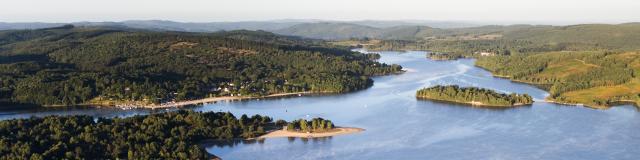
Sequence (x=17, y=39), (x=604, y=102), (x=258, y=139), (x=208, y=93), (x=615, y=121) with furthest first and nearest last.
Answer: (x=17, y=39) < (x=208, y=93) < (x=604, y=102) < (x=615, y=121) < (x=258, y=139)

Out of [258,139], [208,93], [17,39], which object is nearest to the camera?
[258,139]

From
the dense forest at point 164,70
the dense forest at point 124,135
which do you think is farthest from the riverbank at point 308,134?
the dense forest at point 164,70

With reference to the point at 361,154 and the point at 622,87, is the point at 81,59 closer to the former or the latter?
the point at 361,154

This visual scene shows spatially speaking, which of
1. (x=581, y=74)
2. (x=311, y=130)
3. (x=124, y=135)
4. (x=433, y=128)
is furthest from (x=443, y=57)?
(x=124, y=135)

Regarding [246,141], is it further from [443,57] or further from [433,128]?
[443,57]

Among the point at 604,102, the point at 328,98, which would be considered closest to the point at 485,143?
the point at 604,102

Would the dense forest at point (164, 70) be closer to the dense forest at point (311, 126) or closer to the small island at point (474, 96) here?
the small island at point (474, 96)
